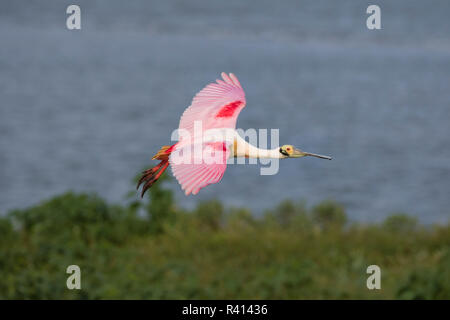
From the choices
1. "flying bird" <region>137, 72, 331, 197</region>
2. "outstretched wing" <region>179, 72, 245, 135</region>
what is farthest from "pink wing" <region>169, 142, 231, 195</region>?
"outstretched wing" <region>179, 72, 245, 135</region>

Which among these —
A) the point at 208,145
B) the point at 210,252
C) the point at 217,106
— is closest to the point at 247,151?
the point at 208,145

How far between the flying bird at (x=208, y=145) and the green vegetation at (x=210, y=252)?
17.4 feet

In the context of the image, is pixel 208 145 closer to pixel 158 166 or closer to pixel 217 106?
pixel 158 166

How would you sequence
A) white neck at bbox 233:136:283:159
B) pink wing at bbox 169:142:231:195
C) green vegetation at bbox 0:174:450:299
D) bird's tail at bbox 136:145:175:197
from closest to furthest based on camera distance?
pink wing at bbox 169:142:231:195 → white neck at bbox 233:136:283:159 → bird's tail at bbox 136:145:175:197 → green vegetation at bbox 0:174:450:299

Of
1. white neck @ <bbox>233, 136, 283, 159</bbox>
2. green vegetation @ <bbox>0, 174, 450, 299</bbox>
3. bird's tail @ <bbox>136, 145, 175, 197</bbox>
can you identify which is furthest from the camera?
green vegetation @ <bbox>0, 174, 450, 299</bbox>

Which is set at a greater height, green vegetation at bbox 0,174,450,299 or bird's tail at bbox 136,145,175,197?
bird's tail at bbox 136,145,175,197

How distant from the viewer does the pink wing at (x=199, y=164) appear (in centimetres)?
187

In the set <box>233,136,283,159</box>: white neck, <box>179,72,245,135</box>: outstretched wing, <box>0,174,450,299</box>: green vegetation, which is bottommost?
<box>0,174,450,299</box>: green vegetation

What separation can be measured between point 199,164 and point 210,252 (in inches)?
309

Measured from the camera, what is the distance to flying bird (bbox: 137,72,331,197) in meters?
1.91

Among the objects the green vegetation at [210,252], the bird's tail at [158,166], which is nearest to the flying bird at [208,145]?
the bird's tail at [158,166]

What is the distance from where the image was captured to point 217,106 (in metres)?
2.38

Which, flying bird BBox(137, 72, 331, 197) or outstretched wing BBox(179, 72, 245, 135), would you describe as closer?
flying bird BBox(137, 72, 331, 197)

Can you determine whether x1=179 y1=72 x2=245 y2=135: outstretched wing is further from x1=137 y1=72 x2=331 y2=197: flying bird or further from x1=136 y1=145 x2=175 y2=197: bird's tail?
x1=136 y1=145 x2=175 y2=197: bird's tail
